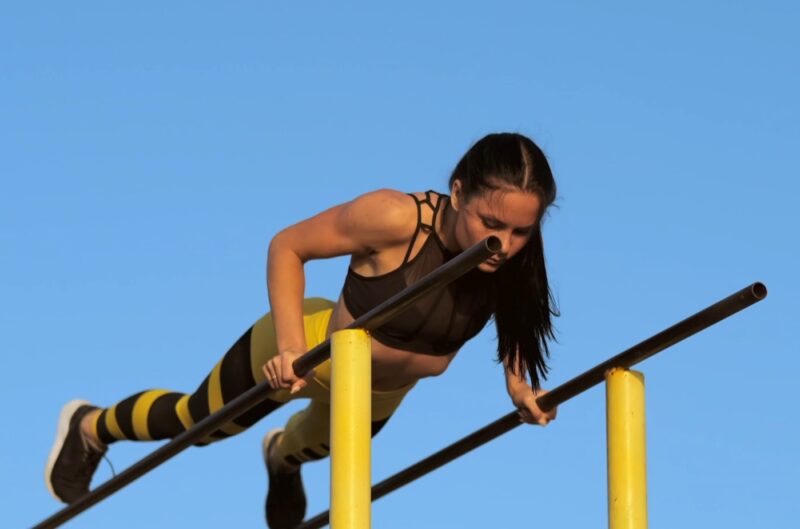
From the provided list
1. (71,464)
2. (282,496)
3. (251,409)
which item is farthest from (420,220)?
(71,464)

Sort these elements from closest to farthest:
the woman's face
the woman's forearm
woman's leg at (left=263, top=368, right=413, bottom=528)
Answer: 1. the woman's face
2. the woman's forearm
3. woman's leg at (left=263, top=368, right=413, bottom=528)

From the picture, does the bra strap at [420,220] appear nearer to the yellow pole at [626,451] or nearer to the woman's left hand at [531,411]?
the woman's left hand at [531,411]

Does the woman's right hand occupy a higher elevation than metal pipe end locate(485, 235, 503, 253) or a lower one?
higher

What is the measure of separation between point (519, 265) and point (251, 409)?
2.94 ft

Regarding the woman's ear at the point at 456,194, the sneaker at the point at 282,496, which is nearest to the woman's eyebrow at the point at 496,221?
the woman's ear at the point at 456,194

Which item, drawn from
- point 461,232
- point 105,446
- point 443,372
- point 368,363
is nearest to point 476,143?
point 461,232

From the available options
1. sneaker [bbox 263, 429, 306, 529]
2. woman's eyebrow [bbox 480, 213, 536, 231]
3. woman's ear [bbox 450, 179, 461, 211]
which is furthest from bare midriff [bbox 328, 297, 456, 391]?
sneaker [bbox 263, 429, 306, 529]

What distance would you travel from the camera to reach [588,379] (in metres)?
2.87

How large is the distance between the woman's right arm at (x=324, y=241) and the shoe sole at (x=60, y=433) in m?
1.24

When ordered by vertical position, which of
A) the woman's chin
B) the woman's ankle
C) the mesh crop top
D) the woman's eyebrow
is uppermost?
the woman's ankle

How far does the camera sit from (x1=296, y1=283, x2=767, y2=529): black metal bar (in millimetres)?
2553

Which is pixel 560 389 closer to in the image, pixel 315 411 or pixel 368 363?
pixel 368 363

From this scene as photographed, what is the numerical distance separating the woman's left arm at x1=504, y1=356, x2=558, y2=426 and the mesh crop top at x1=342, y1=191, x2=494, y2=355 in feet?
0.55

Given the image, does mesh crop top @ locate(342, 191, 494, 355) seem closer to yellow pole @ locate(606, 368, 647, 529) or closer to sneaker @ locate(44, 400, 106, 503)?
yellow pole @ locate(606, 368, 647, 529)
